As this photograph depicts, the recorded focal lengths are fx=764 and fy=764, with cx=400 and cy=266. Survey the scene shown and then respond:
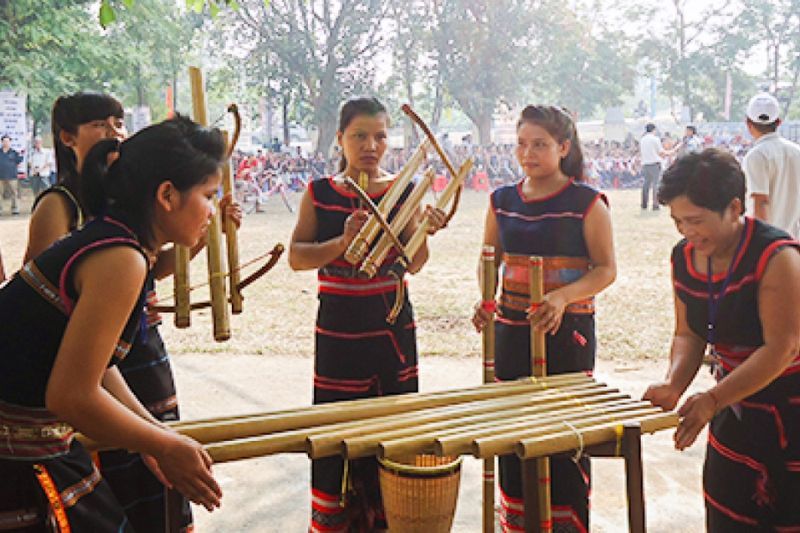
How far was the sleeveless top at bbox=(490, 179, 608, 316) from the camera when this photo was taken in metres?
2.81

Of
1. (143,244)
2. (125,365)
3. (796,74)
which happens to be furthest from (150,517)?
(796,74)

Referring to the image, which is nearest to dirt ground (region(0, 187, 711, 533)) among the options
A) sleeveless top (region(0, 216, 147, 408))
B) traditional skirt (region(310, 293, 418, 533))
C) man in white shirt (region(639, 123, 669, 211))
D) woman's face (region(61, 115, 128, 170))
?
traditional skirt (region(310, 293, 418, 533))

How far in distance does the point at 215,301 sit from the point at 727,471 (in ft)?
5.49

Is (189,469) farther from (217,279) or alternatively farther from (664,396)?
(664,396)

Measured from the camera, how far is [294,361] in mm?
5934

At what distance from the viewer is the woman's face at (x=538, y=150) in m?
2.84

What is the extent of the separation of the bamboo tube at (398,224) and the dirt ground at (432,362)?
1.22 meters

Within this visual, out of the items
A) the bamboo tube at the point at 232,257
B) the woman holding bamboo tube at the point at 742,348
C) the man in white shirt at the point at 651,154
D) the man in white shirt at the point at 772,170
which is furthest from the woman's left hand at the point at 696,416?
the man in white shirt at the point at 651,154

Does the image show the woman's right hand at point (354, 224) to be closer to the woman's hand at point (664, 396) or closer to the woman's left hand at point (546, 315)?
the woman's left hand at point (546, 315)

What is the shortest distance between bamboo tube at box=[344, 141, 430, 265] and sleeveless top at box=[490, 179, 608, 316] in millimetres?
422

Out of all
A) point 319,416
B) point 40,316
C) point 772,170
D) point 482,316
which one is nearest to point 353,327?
point 482,316

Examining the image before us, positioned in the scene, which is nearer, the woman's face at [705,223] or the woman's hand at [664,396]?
the woman's face at [705,223]

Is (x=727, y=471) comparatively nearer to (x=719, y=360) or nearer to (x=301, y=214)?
(x=719, y=360)

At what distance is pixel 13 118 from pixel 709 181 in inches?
755
